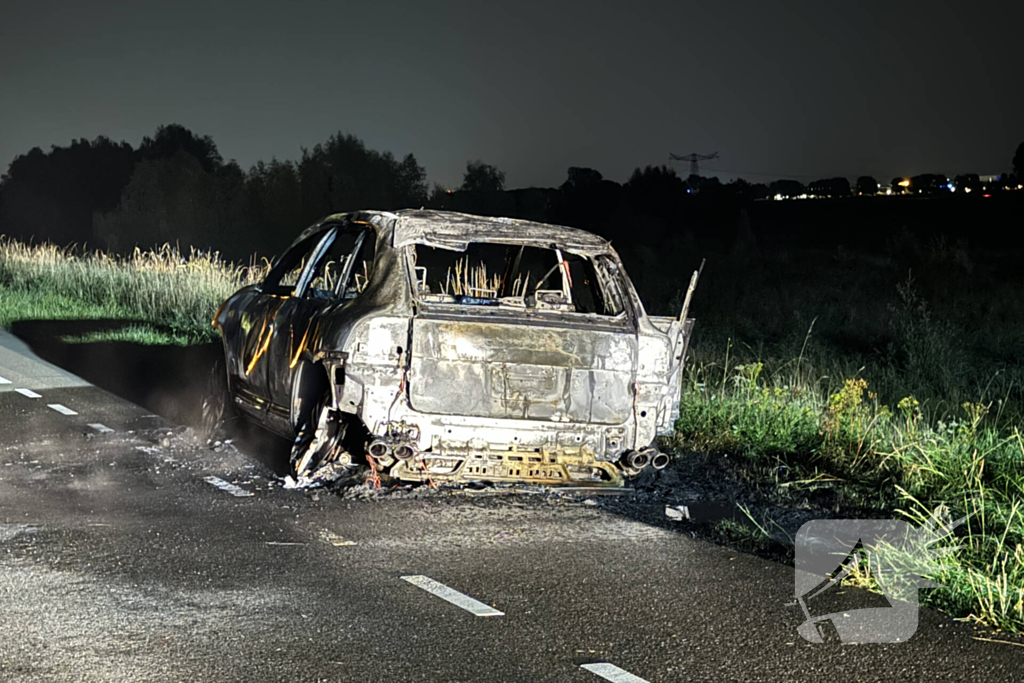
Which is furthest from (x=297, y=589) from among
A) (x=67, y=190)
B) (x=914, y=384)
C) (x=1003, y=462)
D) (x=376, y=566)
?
(x=67, y=190)

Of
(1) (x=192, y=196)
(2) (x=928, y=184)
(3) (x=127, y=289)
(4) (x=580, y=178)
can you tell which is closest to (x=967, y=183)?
(2) (x=928, y=184)

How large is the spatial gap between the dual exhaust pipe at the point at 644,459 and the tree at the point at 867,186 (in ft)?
388

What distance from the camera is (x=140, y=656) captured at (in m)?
4.48

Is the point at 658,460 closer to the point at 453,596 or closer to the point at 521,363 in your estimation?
the point at 521,363

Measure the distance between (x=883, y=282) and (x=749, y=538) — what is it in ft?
102

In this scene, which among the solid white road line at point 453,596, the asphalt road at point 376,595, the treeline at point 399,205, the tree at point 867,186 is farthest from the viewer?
the tree at point 867,186

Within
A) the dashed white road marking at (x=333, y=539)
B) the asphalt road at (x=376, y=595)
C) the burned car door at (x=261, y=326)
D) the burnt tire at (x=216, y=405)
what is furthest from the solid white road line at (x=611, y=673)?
the burnt tire at (x=216, y=405)

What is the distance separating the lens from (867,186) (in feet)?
404

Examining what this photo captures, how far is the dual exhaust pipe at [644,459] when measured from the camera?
7.52 m

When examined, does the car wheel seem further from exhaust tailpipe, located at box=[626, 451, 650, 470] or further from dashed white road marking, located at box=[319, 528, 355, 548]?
exhaust tailpipe, located at box=[626, 451, 650, 470]

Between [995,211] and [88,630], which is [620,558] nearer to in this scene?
[88,630]

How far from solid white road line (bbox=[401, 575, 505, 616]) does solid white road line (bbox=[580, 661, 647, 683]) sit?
73 cm

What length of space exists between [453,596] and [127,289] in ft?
57.5

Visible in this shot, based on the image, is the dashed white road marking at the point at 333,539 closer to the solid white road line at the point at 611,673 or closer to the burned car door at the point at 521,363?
the burned car door at the point at 521,363
